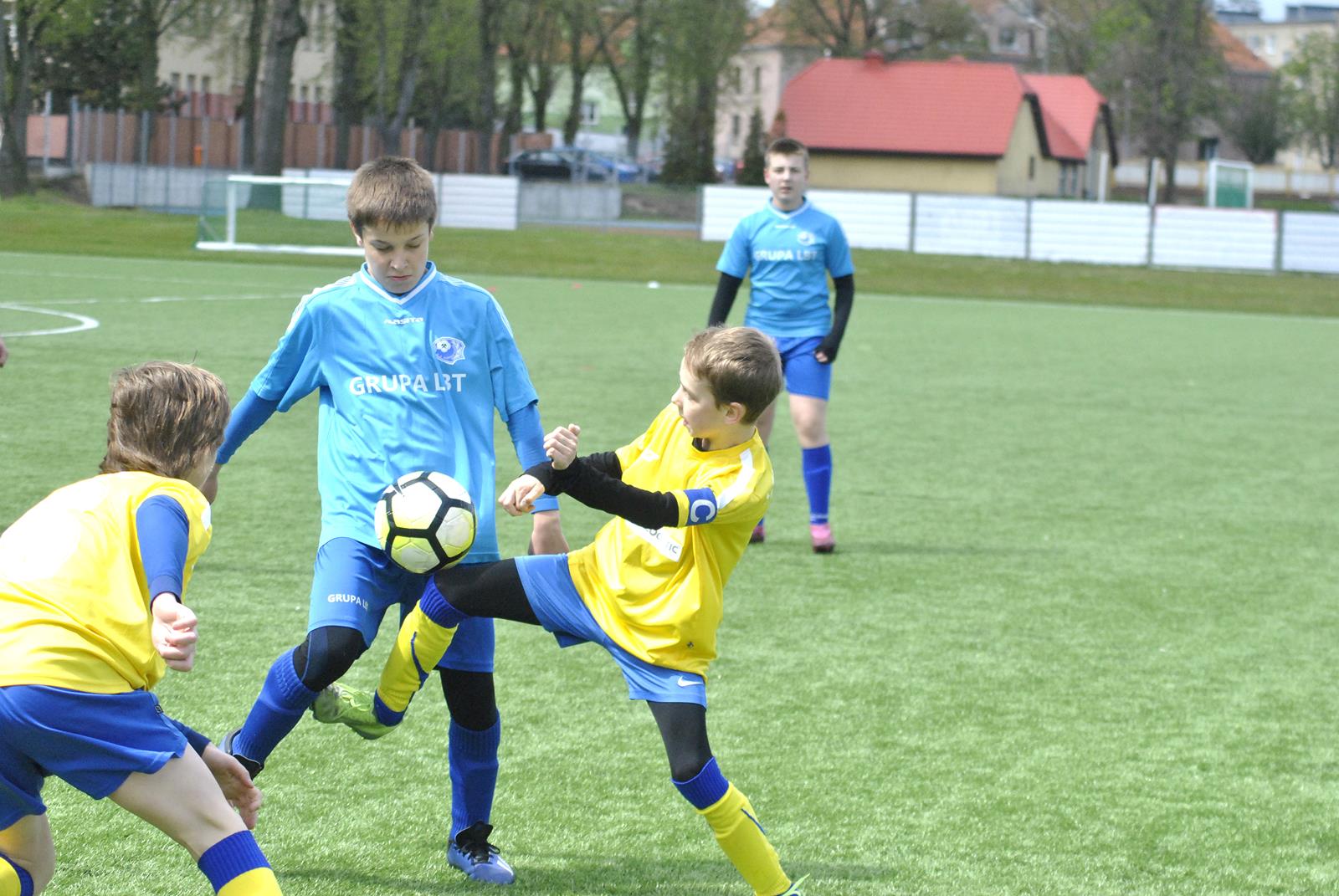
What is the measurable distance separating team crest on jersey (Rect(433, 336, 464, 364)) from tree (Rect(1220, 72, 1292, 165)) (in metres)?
92.1

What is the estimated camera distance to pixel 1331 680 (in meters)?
6.07

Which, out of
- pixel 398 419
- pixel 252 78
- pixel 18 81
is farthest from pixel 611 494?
pixel 252 78

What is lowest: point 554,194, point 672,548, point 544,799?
point 544,799

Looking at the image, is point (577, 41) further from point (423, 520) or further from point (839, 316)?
point (423, 520)

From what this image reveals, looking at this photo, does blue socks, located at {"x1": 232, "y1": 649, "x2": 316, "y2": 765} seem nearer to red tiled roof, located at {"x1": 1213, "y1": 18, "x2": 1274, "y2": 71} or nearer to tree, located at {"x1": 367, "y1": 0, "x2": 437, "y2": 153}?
tree, located at {"x1": 367, "y1": 0, "x2": 437, "y2": 153}

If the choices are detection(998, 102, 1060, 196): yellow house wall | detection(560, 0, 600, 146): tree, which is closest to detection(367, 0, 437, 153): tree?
detection(560, 0, 600, 146): tree

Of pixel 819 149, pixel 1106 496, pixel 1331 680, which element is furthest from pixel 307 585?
pixel 819 149

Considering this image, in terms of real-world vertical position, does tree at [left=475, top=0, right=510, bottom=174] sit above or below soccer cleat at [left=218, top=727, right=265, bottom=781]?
above

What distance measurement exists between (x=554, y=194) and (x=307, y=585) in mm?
32503

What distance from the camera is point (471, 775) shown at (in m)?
3.95

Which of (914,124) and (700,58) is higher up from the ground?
(700,58)

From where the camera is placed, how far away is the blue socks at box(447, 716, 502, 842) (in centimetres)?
394

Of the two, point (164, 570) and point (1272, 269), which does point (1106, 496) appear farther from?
point (1272, 269)

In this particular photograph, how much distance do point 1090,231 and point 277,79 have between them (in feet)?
58.0
